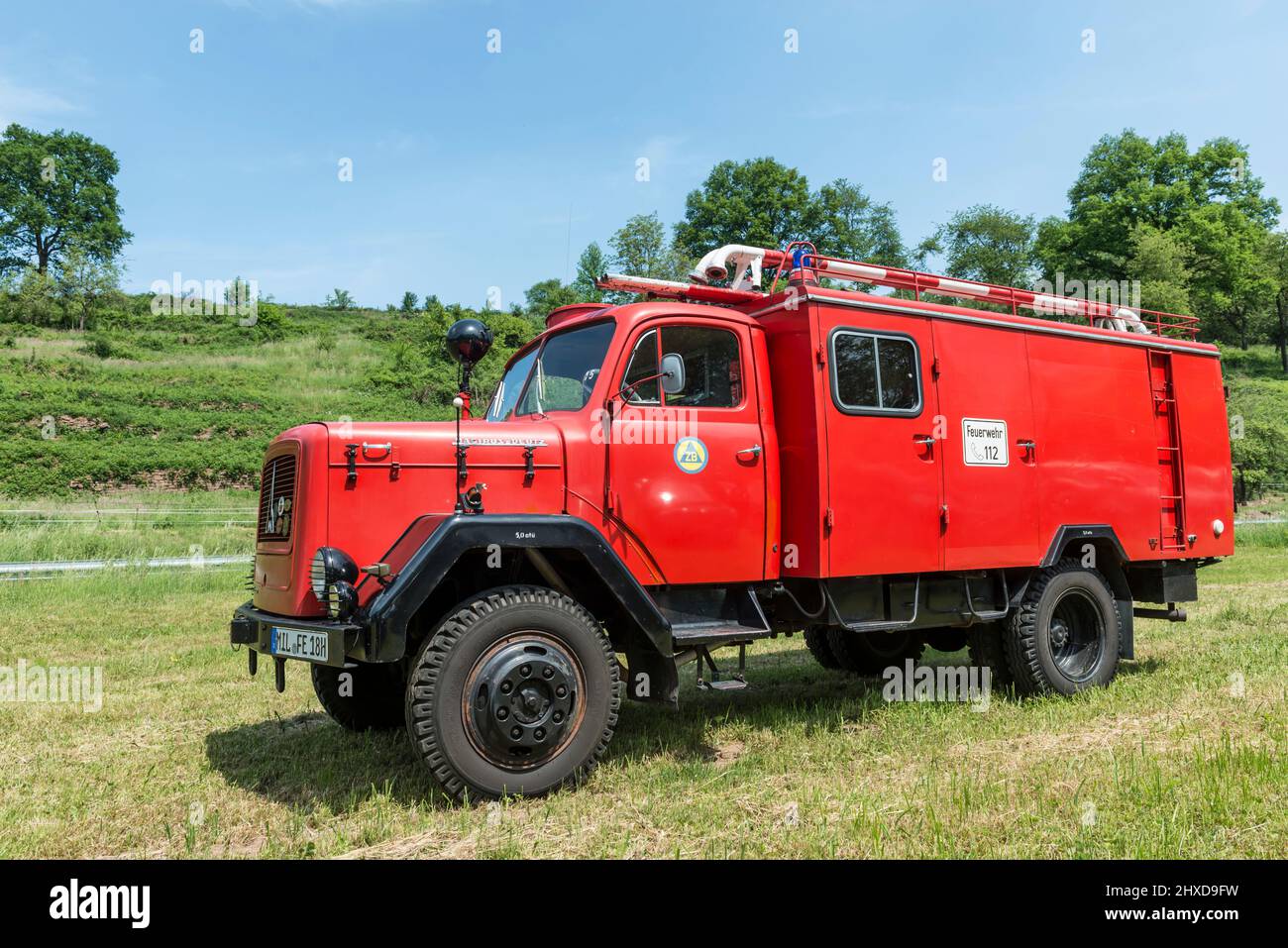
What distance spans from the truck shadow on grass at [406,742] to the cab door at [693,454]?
1.17 m

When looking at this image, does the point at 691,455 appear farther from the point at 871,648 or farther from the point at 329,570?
the point at 871,648

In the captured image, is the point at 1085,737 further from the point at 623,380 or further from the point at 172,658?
the point at 172,658

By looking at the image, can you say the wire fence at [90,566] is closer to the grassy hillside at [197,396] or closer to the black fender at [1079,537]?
the grassy hillside at [197,396]

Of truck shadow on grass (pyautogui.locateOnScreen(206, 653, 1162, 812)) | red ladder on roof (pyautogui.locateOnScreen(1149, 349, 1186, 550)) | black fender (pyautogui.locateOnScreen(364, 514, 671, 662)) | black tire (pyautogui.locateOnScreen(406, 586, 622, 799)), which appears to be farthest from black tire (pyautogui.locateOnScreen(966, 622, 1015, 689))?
black tire (pyautogui.locateOnScreen(406, 586, 622, 799))

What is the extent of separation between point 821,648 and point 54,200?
246ft

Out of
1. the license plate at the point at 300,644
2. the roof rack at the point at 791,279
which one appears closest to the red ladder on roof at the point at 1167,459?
the roof rack at the point at 791,279

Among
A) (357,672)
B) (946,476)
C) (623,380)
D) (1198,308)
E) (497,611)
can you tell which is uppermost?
(1198,308)

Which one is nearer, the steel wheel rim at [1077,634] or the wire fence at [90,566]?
the steel wheel rim at [1077,634]

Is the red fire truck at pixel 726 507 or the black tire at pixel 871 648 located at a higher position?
the red fire truck at pixel 726 507

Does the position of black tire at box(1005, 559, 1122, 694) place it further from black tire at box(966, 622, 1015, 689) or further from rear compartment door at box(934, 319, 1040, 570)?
rear compartment door at box(934, 319, 1040, 570)

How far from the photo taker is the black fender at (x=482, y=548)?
421 cm

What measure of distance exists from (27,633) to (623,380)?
8048 millimetres

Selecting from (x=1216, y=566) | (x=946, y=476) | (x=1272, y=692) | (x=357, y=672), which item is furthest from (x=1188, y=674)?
(x=1216, y=566)

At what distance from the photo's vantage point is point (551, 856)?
3727 millimetres
